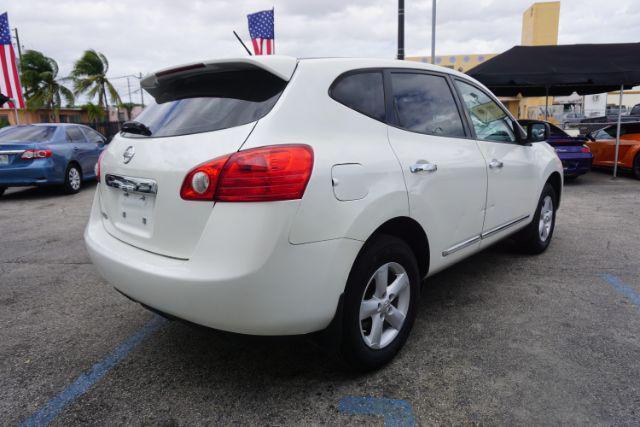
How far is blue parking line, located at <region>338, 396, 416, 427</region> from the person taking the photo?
2.12 meters

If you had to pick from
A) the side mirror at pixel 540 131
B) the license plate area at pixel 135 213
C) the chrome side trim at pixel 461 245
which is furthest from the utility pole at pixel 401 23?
the license plate area at pixel 135 213

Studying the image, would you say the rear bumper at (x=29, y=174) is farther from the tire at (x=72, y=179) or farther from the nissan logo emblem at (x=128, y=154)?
the nissan logo emblem at (x=128, y=154)

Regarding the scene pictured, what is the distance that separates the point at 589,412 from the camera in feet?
7.07

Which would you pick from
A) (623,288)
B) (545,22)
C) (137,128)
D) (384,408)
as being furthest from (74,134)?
(545,22)

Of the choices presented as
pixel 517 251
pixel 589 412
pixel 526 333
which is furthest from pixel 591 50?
pixel 589 412

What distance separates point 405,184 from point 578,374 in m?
1.36

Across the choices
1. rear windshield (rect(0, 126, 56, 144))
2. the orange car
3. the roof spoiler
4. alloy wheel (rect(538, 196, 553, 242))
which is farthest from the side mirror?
rear windshield (rect(0, 126, 56, 144))

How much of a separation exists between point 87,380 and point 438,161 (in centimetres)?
231

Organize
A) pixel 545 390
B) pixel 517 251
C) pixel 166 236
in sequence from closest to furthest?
pixel 166 236 → pixel 545 390 → pixel 517 251

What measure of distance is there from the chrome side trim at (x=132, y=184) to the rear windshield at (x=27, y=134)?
7.57 metres

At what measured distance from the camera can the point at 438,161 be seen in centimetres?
277

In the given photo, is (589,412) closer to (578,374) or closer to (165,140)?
(578,374)

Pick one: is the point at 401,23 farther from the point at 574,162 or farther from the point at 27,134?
the point at 27,134

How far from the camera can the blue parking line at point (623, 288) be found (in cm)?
347
